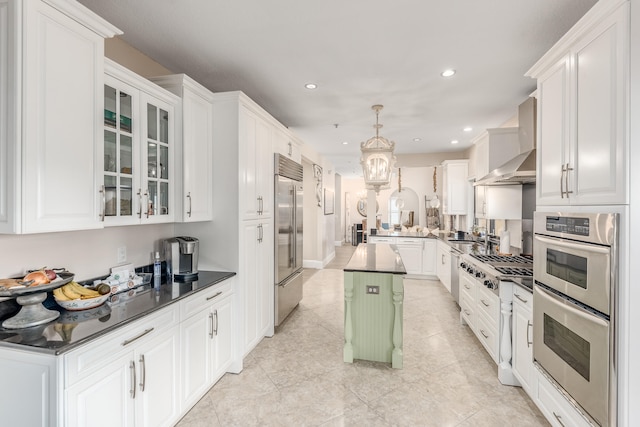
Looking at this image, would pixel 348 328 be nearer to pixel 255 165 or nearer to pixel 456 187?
pixel 255 165

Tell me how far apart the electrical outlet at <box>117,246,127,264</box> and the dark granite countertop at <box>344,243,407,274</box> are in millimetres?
1843

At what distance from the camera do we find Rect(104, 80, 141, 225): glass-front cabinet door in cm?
190

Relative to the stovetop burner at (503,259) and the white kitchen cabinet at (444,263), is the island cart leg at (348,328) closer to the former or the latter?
the stovetop burner at (503,259)

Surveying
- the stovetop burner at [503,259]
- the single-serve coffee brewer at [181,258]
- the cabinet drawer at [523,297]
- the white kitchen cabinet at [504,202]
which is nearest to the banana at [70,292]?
the single-serve coffee brewer at [181,258]

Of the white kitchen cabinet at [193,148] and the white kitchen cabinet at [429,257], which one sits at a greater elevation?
the white kitchen cabinet at [193,148]

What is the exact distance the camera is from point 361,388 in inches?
101

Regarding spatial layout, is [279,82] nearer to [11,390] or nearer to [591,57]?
[591,57]

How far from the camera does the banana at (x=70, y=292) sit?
5.68 ft

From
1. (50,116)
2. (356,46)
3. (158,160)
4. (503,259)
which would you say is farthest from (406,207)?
(50,116)

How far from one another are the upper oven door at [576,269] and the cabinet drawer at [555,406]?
642 millimetres

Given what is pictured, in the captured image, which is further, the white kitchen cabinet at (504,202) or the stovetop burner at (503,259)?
the white kitchen cabinet at (504,202)

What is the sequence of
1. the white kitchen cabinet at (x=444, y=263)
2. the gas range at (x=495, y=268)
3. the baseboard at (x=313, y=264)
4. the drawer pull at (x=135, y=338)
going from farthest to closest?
the baseboard at (x=313, y=264) → the white kitchen cabinet at (x=444, y=263) → the gas range at (x=495, y=268) → the drawer pull at (x=135, y=338)

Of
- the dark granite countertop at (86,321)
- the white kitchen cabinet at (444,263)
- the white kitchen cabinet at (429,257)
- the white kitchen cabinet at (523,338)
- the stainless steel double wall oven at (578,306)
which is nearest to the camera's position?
the dark granite countertop at (86,321)

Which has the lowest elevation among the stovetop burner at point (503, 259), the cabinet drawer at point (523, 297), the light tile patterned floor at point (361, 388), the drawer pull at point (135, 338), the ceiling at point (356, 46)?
the light tile patterned floor at point (361, 388)
